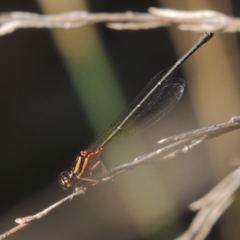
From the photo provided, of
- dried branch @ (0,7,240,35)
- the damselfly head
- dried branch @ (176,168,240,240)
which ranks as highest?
dried branch @ (0,7,240,35)

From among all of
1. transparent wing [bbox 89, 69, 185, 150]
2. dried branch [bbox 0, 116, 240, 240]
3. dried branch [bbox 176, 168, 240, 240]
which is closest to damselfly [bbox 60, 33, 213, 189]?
transparent wing [bbox 89, 69, 185, 150]

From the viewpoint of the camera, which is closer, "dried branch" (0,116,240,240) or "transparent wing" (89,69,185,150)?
"dried branch" (0,116,240,240)

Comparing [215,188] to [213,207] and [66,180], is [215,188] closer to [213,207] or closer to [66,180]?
[213,207]

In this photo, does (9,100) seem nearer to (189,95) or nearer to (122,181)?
(122,181)

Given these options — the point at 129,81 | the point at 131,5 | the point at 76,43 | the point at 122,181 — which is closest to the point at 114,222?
the point at 122,181

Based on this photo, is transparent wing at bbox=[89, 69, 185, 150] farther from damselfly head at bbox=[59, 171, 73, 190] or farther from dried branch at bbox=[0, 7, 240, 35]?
dried branch at bbox=[0, 7, 240, 35]

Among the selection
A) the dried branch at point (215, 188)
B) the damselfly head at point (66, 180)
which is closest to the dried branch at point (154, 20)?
the dried branch at point (215, 188)

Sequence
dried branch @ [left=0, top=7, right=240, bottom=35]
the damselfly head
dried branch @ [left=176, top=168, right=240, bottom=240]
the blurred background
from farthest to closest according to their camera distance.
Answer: the blurred background < the damselfly head < dried branch @ [left=176, top=168, right=240, bottom=240] < dried branch @ [left=0, top=7, right=240, bottom=35]

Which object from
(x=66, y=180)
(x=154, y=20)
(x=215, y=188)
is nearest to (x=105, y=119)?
(x=66, y=180)

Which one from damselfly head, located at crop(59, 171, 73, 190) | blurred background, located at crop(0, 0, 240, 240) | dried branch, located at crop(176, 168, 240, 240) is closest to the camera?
dried branch, located at crop(176, 168, 240, 240)
